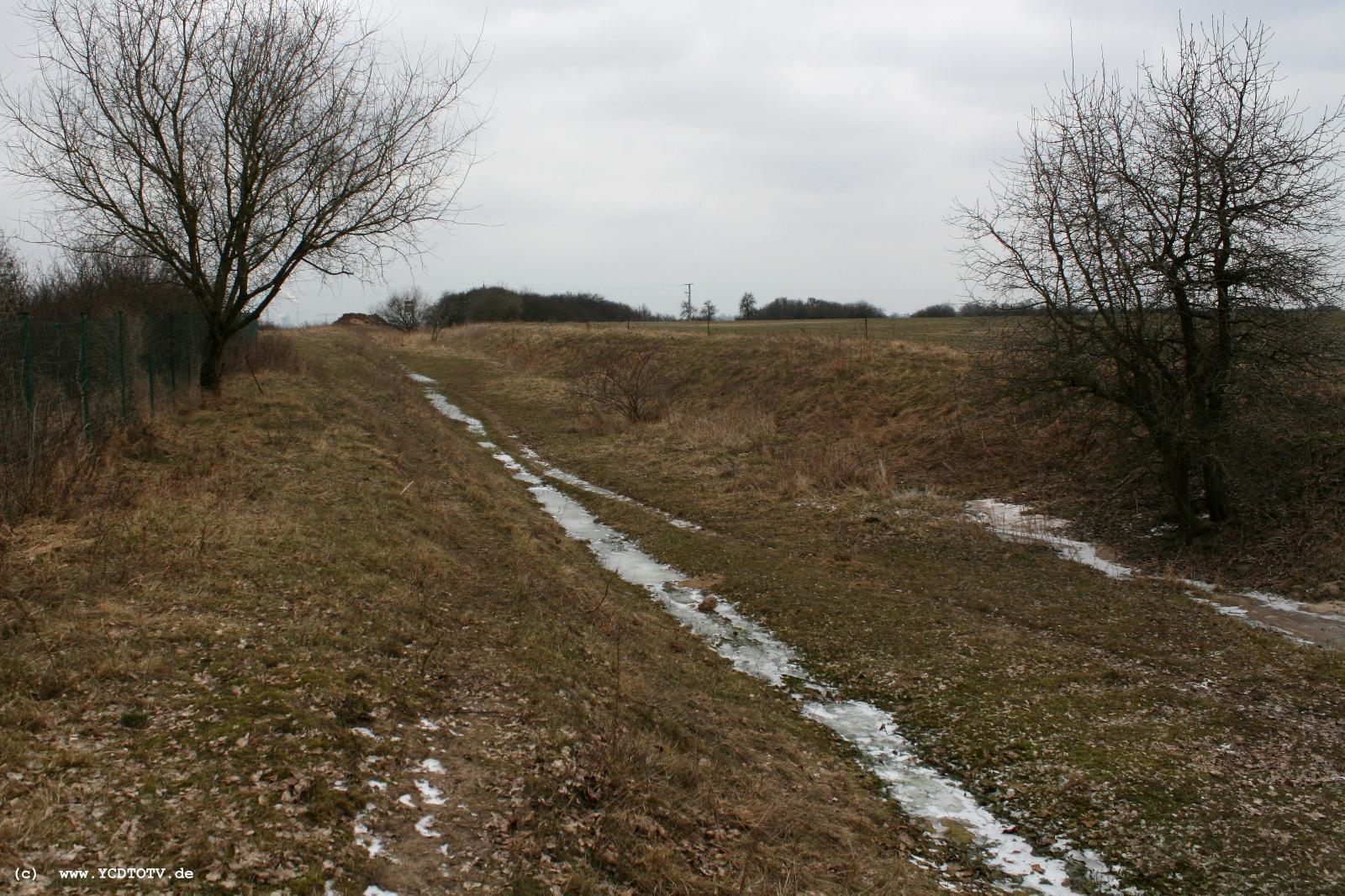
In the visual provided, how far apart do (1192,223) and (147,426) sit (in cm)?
1405

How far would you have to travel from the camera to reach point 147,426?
12.0m

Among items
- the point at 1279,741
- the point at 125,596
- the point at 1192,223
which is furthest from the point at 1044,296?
the point at 125,596

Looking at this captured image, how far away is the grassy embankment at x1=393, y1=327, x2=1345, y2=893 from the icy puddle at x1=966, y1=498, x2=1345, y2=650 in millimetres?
335

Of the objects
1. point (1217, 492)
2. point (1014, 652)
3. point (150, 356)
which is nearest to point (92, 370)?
point (150, 356)

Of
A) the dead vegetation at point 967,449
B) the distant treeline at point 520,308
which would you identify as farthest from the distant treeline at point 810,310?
the dead vegetation at point 967,449

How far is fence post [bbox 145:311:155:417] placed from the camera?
44.9 ft

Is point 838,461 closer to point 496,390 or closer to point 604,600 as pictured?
point 604,600

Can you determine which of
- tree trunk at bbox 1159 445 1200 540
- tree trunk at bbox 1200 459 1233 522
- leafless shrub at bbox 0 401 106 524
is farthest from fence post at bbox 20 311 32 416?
tree trunk at bbox 1200 459 1233 522

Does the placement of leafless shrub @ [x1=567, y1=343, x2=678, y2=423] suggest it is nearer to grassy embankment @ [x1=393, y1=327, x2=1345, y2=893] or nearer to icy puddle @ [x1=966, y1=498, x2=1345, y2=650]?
grassy embankment @ [x1=393, y1=327, x2=1345, y2=893]

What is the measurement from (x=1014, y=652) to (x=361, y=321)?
79.0 meters

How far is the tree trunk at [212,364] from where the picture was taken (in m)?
16.6

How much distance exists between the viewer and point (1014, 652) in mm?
7746

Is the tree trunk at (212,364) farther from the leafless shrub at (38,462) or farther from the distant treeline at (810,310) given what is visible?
the distant treeline at (810,310)

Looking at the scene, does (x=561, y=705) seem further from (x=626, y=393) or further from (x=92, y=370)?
(x=626, y=393)
